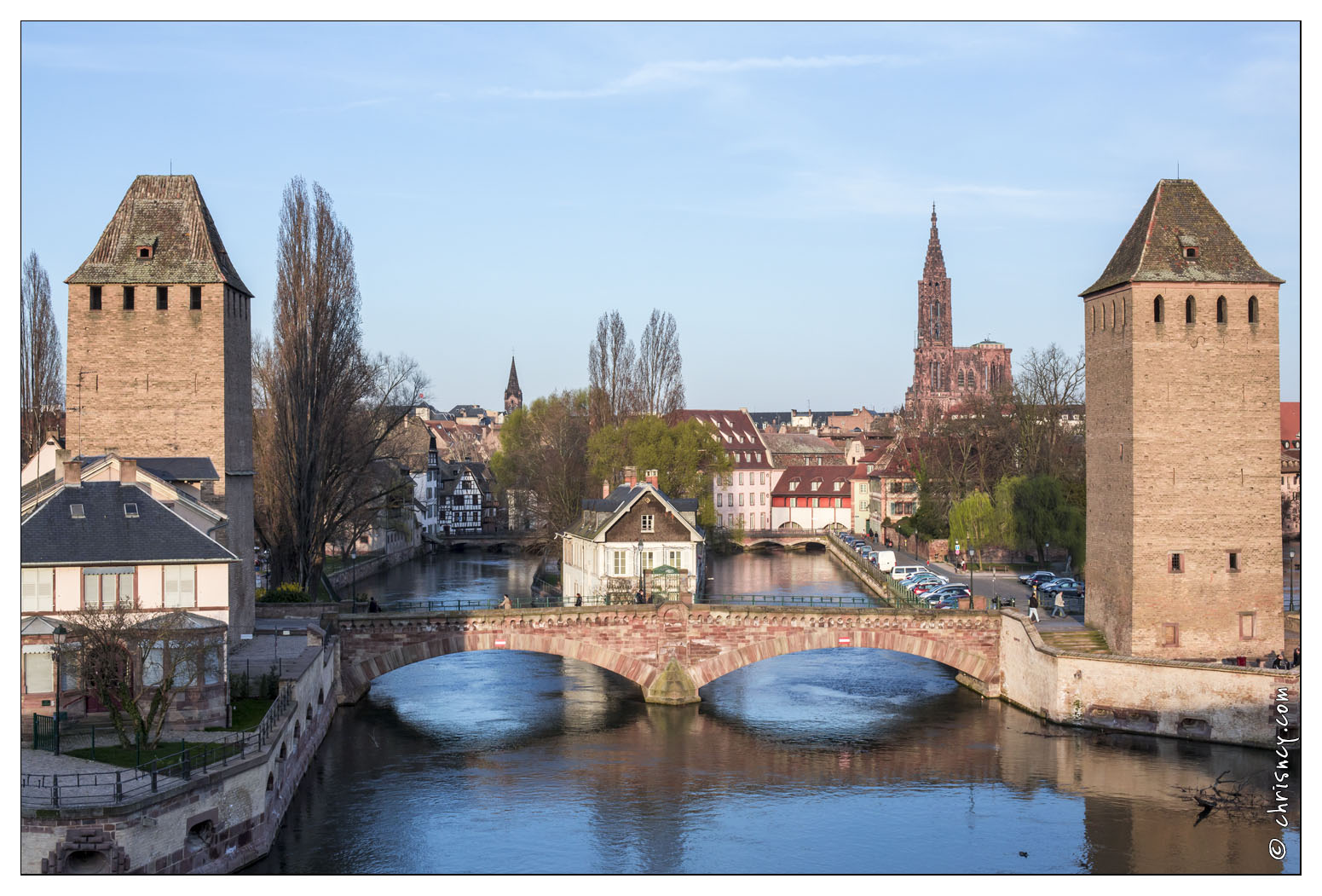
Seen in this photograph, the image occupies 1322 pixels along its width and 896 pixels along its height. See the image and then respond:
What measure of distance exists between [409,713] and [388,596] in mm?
26819

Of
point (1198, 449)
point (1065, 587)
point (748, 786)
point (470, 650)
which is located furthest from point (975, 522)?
point (748, 786)

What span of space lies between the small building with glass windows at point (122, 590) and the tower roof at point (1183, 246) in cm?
2748

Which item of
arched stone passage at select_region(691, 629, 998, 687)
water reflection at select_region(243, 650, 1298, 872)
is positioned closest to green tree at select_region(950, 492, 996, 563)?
water reflection at select_region(243, 650, 1298, 872)

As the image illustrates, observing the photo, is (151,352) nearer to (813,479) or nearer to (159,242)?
(159,242)

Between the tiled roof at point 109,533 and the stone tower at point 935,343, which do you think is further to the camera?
the stone tower at point 935,343

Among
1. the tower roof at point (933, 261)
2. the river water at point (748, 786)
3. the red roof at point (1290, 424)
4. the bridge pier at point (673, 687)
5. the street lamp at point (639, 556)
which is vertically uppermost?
the tower roof at point (933, 261)

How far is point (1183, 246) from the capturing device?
42.3m

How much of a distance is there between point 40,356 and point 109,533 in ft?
92.5

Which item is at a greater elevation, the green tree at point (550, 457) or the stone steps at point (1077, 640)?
the green tree at point (550, 457)

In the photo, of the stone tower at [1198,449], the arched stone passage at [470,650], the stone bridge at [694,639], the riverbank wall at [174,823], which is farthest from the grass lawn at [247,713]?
the stone tower at [1198,449]

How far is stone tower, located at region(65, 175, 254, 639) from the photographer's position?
137 feet

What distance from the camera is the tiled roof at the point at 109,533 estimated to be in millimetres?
32125

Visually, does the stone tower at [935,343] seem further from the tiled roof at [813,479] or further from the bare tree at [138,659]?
the bare tree at [138,659]

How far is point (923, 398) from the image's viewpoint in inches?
6614
